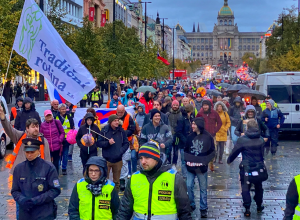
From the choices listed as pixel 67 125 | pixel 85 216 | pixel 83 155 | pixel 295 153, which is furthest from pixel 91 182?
pixel 295 153

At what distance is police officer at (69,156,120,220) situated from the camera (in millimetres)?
4832

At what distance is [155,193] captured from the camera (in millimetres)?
4426

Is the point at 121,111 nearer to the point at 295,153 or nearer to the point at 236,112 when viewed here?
the point at 236,112

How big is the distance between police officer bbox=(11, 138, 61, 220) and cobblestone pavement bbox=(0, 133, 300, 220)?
262 centimetres

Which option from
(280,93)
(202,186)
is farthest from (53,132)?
(280,93)

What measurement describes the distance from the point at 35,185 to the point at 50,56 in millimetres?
4481

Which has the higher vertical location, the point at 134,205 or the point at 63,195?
the point at 134,205

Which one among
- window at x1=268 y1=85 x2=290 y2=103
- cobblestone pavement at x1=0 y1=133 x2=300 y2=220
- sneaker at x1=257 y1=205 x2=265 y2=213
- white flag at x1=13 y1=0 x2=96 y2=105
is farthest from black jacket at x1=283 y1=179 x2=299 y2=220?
window at x1=268 y1=85 x2=290 y2=103

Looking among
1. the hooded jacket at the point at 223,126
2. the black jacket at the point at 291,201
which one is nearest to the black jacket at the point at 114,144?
the hooded jacket at the point at 223,126

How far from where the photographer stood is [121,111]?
404 inches

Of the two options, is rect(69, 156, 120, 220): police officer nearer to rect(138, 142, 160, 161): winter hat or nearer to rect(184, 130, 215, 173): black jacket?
rect(138, 142, 160, 161): winter hat

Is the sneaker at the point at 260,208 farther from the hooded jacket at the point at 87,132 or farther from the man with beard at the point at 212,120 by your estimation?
the man with beard at the point at 212,120

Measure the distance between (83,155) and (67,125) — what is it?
84.0 inches

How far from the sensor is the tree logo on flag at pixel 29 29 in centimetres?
923
